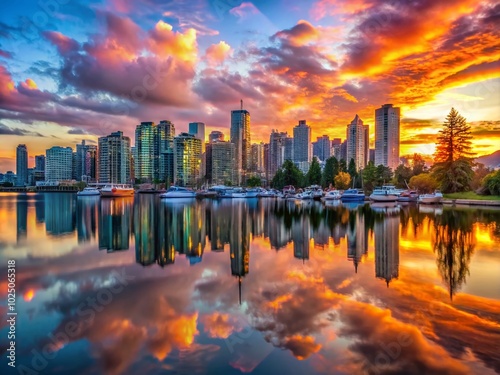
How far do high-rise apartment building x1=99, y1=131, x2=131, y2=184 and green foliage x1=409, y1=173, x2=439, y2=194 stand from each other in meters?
150

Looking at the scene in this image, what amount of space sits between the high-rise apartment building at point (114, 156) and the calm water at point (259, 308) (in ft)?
570

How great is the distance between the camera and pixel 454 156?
251 ft

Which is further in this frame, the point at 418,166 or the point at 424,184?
the point at 418,166

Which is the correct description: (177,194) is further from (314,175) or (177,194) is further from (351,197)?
(314,175)

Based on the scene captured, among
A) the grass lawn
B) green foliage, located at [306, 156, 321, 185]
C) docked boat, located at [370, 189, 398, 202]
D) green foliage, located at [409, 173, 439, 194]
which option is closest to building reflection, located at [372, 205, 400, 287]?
the grass lawn

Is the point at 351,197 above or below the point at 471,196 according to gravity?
below

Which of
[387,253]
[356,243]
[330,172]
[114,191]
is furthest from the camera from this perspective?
[330,172]

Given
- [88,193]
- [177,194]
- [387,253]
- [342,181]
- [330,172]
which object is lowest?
[387,253]

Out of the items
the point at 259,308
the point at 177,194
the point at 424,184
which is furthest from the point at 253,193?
the point at 259,308

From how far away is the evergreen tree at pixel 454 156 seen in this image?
7377 cm

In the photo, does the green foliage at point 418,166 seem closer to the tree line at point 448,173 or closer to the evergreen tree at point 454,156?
the tree line at point 448,173

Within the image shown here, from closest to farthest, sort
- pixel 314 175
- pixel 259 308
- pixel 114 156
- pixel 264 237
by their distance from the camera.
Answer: pixel 259 308
pixel 264 237
pixel 314 175
pixel 114 156

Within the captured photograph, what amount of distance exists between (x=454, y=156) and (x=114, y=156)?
551 ft

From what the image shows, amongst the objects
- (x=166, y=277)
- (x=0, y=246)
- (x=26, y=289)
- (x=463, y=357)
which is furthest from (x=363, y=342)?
(x=0, y=246)
